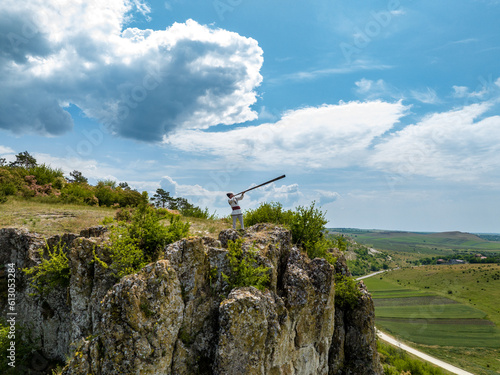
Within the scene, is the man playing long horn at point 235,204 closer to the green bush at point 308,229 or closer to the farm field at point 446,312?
the green bush at point 308,229

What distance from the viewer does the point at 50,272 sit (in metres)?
17.1

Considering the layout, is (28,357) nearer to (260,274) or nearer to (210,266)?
(210,266)

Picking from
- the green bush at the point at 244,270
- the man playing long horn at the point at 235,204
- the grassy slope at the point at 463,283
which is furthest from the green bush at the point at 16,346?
the grassy slope at the point at 463,283

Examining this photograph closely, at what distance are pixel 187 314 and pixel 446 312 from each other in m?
148

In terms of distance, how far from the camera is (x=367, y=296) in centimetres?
2125

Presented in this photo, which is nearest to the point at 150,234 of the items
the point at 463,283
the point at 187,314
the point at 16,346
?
the point at 187,314

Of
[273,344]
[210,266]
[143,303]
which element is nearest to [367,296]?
[273,344]

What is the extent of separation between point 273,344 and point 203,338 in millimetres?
3514

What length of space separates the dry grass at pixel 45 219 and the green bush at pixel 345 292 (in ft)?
62.7

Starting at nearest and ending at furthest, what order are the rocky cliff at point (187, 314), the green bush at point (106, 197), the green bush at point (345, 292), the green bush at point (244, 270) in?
1. the rocky cliff at point (187, 314)
2. the green bush at point (244, 270)
3. the green bush at point (345, 292)
4. the green bush at point (106, 197)

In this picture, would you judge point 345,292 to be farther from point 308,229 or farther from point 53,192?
point 53,192

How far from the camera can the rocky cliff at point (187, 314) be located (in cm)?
1204

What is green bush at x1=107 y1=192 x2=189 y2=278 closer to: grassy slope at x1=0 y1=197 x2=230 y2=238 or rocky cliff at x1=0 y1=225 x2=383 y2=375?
rocky cliff at x1=0 y1=225 x2=383 y2=375

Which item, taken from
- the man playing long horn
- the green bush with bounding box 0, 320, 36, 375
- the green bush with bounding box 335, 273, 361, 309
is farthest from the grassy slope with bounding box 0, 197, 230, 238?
the green bush with bounding box 335, 273, 361, 309
